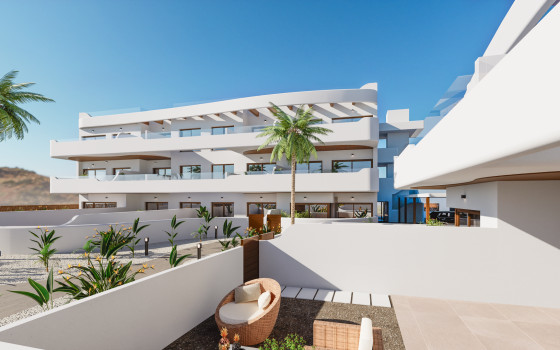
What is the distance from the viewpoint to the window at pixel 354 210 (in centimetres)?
1989

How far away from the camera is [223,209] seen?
79.9ft

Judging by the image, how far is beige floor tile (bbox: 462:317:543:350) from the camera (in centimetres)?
550

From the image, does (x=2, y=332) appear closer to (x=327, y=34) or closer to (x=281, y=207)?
(x=281, y=207)

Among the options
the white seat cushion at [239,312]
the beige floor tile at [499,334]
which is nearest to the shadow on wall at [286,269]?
the white seat cushion at [239,312]

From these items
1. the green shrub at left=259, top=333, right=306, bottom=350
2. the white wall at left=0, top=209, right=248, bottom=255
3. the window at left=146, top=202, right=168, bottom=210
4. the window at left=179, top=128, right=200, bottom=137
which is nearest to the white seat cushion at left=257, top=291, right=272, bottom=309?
the green shrub at left=259, top=333, right=306, bottom=350

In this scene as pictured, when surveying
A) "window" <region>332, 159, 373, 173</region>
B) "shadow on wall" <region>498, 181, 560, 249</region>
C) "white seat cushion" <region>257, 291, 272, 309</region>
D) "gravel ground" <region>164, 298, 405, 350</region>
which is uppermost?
"window" <region>332, 159, 373, 173</region>

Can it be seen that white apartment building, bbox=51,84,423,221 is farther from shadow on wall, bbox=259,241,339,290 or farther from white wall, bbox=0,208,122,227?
shadow on wall, bbox=259,241,339,290

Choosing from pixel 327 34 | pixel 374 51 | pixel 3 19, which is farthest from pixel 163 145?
pixel 374 51

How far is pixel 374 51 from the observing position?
2252 centimetres

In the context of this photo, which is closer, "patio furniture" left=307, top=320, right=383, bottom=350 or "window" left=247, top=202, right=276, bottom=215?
"patio furniture" left=307, top=320, right=383, bottom=350

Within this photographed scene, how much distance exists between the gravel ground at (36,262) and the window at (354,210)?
12577 mm

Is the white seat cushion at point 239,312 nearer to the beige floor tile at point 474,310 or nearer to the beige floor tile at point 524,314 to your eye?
the beige floor tile at point 474,310

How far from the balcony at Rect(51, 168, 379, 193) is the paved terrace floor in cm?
1110

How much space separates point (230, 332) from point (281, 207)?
1596cm
